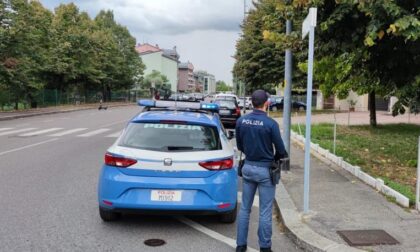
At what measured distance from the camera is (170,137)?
6.38 m

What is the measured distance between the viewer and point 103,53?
5844 cm

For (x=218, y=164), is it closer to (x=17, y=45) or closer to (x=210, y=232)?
(x=210, y=232)

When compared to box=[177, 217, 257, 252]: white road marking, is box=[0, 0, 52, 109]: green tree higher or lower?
higher

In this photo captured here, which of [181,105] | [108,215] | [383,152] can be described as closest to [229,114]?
[383,152]

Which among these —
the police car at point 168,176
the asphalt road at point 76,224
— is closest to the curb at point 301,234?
the asphalt road at point 76,224

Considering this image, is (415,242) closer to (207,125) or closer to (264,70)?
(207,125)

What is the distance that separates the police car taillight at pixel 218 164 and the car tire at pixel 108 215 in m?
1.37

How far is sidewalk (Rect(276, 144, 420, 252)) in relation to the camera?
5729 mm

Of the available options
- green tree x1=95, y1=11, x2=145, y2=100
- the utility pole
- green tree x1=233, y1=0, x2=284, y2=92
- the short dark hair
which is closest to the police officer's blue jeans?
the short dark hair

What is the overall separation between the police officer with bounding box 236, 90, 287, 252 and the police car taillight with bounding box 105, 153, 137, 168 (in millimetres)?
1531

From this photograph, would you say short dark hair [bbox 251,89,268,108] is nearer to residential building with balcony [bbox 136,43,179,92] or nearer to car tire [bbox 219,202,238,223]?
car tire [bbox 219,202,238,223]

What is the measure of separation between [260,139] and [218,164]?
110 cm

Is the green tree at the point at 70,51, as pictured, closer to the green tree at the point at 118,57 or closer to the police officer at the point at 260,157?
the green tree at the point at 118,57

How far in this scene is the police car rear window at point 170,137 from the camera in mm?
6234
